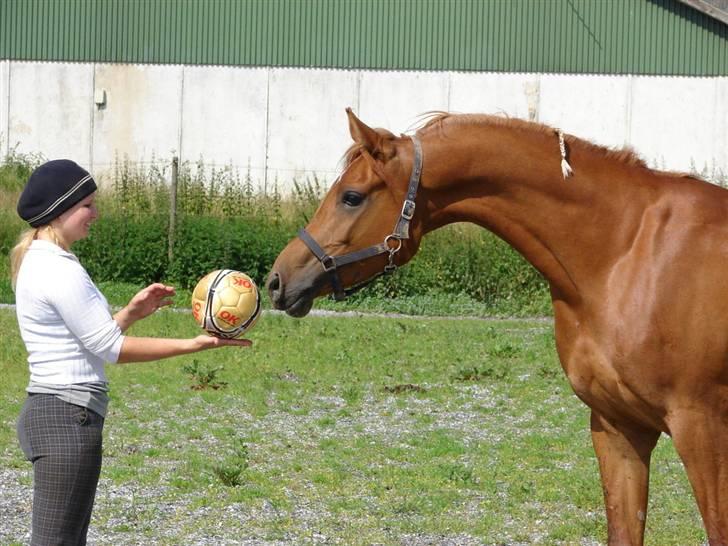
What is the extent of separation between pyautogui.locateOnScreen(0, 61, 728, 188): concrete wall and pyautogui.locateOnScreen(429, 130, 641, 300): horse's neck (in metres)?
18.6

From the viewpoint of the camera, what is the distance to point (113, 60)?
2442 cm

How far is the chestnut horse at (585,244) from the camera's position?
4.63 metres

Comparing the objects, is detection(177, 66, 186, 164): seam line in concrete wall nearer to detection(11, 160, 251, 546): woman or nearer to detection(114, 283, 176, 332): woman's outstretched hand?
detection(114, 283, 176, 332): woman's outstretched hand

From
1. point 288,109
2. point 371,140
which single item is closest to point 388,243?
point 371,140

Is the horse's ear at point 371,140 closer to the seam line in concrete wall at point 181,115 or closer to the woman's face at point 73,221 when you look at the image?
the woman's face at point 73,221

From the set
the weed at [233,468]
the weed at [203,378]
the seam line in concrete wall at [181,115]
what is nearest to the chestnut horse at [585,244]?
the weed at [233,468]

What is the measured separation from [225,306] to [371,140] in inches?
36.8

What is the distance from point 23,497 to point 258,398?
3.44 m

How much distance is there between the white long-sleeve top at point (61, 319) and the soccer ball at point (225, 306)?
397mm

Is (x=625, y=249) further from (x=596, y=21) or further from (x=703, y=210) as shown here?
(x=596, y=21)

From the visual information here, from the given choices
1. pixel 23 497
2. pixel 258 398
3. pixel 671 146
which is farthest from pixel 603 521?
pixel 671 146

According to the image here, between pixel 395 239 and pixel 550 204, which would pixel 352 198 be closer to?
pixel 395 239

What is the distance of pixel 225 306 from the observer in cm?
455

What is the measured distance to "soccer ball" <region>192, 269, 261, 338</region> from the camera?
4543 millimetres
